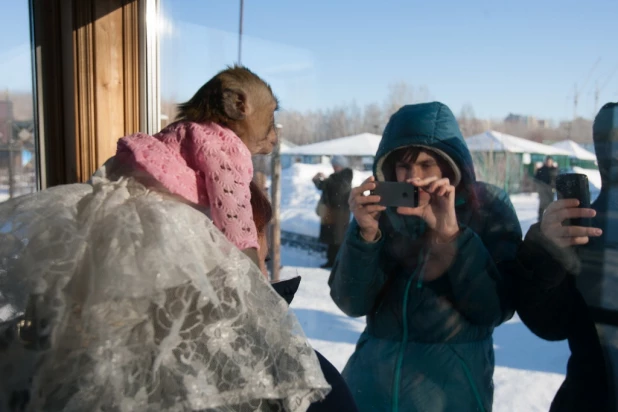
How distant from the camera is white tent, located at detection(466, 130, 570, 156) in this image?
1.39 m

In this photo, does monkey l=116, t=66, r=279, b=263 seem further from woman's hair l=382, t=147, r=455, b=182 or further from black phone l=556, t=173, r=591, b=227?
black phone l=556, t=173, r=591, b=227

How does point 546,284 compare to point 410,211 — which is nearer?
point 546,284

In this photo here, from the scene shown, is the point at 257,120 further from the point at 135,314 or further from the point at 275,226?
the point at 275,226

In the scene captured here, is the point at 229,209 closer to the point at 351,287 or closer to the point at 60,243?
the point at 60,243

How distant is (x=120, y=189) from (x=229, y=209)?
19 centimetres

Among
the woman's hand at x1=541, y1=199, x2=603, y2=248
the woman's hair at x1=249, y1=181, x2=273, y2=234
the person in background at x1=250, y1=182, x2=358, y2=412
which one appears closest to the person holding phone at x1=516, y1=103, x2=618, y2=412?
the woman's hand at x1=541, y1=199, x2=603, y2=248

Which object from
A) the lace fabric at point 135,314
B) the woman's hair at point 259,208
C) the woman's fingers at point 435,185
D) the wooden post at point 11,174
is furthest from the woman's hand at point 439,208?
the wooden post at point 11,174

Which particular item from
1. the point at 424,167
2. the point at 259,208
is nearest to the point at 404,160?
the point at 424,167

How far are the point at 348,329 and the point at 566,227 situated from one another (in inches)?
50.0

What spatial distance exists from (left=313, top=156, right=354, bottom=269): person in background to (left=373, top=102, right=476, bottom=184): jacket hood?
0.44m

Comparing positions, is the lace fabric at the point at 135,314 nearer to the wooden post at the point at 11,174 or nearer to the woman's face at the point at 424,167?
the woman's face at the point at 424,167

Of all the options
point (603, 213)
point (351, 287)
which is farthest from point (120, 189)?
point (603, 213)

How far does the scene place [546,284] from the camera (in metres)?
1.14

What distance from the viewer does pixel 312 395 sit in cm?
83
